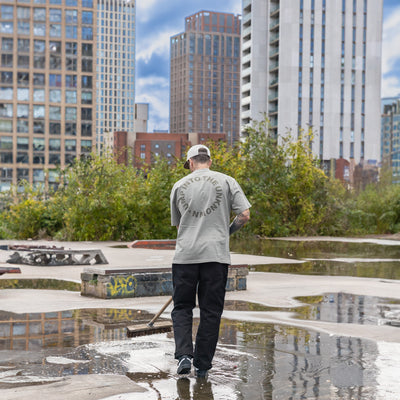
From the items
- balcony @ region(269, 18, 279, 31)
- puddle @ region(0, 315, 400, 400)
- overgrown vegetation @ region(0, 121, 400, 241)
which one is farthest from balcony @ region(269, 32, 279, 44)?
puddle @ region(0, 315, 400, 400)

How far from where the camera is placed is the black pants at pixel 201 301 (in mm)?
5508

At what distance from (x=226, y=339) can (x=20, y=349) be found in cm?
207

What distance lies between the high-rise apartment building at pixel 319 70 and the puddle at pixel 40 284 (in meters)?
103

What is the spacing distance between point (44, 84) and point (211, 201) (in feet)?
500

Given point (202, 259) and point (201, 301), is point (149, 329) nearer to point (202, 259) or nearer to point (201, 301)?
point (201, 301)

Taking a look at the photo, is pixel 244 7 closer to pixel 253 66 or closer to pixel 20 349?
pixel 253 66

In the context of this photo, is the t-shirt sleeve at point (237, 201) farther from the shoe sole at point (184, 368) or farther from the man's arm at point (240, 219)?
the shoe sole at point (184, 368)

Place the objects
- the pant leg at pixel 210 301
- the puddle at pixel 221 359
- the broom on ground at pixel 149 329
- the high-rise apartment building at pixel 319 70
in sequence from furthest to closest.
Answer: the high-rise apartment building at pixel 319 70 → the broom on ground at pixel 149 329 → the pant leg at pixel 210 301 → the puddle at pixel 221 359

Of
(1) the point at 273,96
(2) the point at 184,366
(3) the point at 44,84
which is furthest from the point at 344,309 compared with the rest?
(3) the point at 44,84

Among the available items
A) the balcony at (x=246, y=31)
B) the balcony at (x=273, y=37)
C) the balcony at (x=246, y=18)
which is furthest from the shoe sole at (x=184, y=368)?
the balcony at (x=246, y=18)

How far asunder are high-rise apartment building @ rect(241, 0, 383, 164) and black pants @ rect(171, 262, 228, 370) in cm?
10904

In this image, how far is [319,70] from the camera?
116938 millimetres

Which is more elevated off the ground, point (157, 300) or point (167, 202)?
point (167, 202)

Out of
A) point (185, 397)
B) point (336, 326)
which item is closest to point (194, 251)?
point (185, 397)
